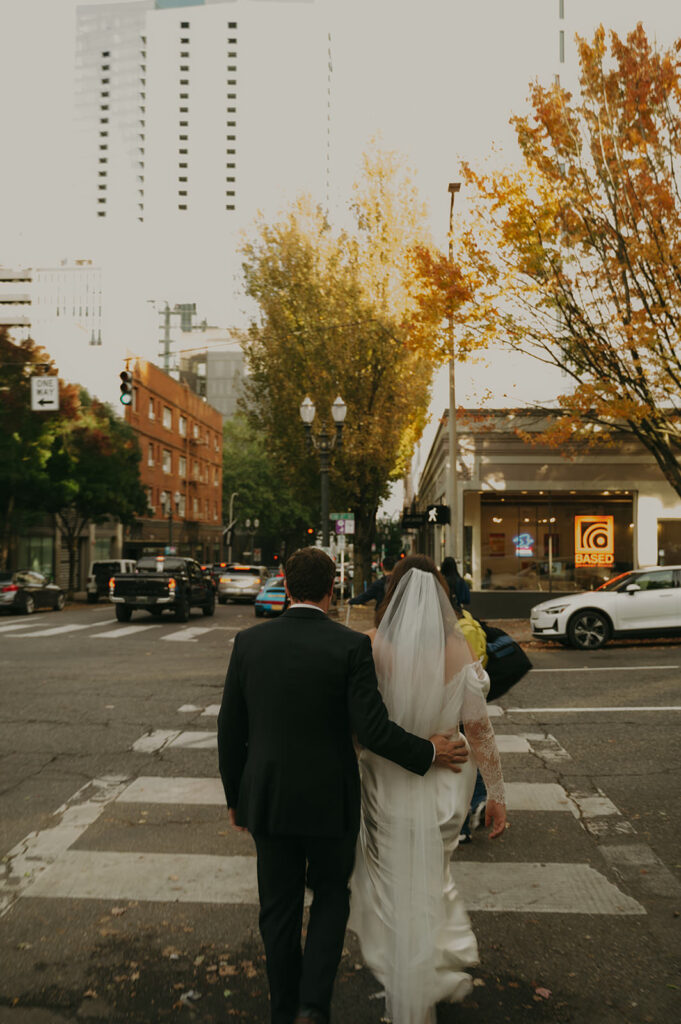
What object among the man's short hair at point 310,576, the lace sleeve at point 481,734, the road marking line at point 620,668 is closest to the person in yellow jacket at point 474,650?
the lace sleeve at point 481,734

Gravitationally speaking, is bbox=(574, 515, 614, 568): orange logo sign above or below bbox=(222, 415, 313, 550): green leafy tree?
below

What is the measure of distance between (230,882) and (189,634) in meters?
16.4

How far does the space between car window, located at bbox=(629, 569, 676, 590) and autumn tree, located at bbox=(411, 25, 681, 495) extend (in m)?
2.57

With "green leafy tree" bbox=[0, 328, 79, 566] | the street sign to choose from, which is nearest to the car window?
the street sign

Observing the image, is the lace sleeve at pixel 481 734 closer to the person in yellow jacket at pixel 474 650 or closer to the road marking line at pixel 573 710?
the person in yellow jacket at pixel 474 650

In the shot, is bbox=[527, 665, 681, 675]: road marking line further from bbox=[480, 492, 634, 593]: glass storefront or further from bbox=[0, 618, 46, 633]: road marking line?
bbox=[0, 618, 46, 633]: road marking line

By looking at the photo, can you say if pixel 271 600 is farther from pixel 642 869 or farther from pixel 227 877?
pixel 642 869

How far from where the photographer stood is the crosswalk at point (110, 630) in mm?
19984

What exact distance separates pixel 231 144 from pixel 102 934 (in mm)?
166003

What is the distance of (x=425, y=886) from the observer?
3250mm

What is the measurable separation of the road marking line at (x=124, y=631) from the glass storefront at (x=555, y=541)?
9.00 meters

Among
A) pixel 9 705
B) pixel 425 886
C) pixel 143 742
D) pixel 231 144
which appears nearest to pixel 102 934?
pixel 425 886

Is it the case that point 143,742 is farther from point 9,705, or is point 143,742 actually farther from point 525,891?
point 525,891

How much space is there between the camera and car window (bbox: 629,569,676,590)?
664 inches
